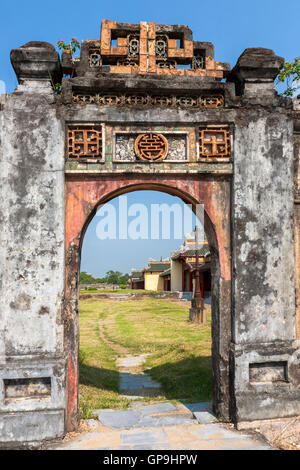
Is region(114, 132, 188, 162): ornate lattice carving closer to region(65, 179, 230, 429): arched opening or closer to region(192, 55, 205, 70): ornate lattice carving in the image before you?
region(65, 179, 230, 429): arched opening

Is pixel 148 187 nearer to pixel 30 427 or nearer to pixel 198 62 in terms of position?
pixel 198 62

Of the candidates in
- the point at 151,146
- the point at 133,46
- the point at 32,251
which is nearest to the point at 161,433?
the point at 32,251

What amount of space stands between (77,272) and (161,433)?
2.25 m

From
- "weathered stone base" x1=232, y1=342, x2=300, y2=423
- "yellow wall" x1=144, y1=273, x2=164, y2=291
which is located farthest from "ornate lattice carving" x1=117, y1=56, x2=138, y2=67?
"yellow wall" x1=144, y1=273, x2=164, y2=291

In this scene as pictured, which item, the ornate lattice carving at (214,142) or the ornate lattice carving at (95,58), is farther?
the ornate lattice carving at (95,58)

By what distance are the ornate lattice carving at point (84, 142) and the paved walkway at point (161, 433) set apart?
3470 mm

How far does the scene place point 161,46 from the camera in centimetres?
530

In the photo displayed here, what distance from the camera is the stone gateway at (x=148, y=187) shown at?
4.45m

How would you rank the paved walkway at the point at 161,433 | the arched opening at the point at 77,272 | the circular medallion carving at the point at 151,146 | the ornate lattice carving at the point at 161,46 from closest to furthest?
1. the paved walkway at the point at 161,433
2. the arched opening at the point at 77,272
3. the circular medallion carving at the point at 151,146
4. the ornate lattice carving at the point at 161,46

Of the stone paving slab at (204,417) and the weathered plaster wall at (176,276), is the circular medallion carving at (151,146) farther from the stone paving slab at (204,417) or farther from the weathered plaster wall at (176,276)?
the weathered plaster wall at (176,276)

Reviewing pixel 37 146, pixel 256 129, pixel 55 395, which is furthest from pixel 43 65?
pixel 55 395

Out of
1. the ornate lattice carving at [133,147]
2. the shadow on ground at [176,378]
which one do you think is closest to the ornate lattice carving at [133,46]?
the ornate lattice carving at [133,147]

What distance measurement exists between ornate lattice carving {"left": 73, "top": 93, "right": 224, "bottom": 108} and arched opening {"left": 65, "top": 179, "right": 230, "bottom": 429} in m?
1.10

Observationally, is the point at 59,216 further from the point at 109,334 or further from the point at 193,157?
the point at 109,334
